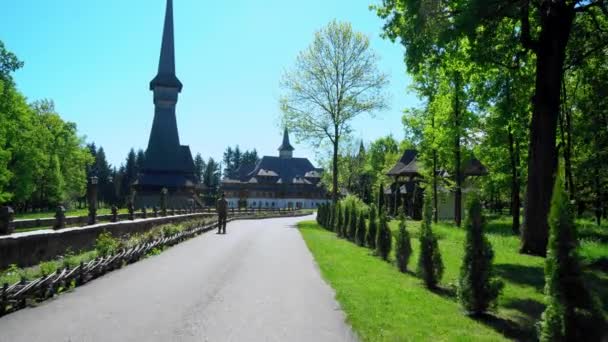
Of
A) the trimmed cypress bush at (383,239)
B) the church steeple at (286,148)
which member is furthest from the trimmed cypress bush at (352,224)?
the church steeple at (286,148)

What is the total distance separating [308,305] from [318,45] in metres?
33.9

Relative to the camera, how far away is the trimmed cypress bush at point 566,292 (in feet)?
17.2

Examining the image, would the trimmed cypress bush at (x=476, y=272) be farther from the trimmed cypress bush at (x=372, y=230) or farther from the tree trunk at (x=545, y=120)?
the trimmed cypress bush at (x=372, y=230)

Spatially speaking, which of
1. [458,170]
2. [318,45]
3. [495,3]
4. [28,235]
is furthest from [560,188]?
[318,45]

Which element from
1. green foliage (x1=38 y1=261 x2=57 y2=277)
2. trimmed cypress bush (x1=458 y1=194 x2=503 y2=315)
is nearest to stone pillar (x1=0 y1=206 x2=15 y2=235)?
green foliage (x1=38 y1=261 x2=57 y2=277)

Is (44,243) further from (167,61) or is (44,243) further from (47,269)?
(167,61)

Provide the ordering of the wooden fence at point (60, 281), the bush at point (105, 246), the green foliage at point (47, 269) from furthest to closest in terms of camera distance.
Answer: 1. the bush at point (105, 246)
2. the green foliage at point (47, 269)
3. the wooden fence at point (60, 281)

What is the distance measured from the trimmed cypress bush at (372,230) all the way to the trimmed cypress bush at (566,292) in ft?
40.2

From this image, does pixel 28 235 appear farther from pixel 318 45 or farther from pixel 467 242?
pixel 318 45

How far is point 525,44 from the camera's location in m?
14.9

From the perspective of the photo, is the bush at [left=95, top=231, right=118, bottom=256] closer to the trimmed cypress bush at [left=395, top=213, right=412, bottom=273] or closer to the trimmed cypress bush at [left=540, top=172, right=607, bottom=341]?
→ the trimmed cypress bush at [left=395, top=213, right=412, bottom=273]

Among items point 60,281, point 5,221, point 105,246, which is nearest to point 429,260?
point 60,281

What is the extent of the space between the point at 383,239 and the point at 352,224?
7185 millimetres

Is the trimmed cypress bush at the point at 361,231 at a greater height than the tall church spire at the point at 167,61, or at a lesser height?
lesser
